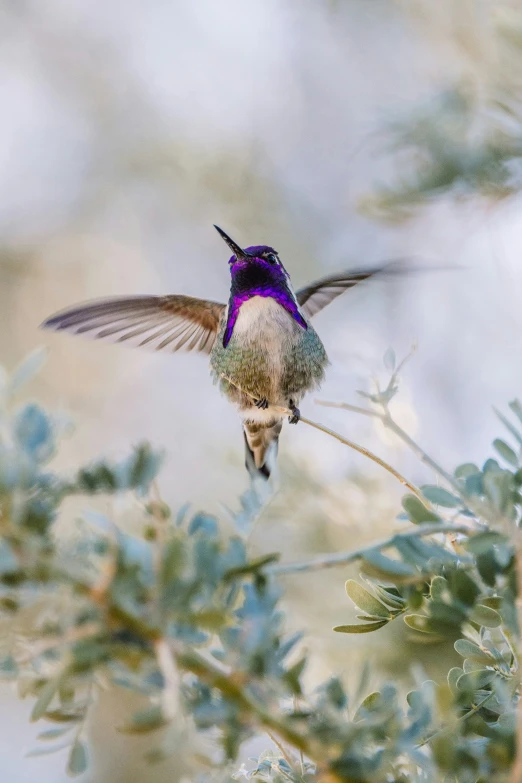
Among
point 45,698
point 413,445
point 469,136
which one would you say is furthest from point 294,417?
point 45,698

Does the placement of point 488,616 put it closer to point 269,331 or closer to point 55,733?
point 55,733

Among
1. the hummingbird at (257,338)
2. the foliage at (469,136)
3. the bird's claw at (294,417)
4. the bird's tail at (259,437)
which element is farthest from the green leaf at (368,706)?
the bird's tail at (259,437)

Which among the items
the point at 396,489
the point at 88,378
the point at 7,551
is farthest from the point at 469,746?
the point at 88,378

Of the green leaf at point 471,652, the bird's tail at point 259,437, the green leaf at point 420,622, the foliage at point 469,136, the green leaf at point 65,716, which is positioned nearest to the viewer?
the green leaf at point 65,716

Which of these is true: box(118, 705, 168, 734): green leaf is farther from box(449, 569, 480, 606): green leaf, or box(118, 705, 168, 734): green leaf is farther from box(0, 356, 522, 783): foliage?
box(449, 569, 480, 606): green leaf

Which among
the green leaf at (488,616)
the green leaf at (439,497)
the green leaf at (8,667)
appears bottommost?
the green leaf at (8,667)

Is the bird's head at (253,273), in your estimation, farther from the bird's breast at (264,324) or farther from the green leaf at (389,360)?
the green leaf at (389,360)

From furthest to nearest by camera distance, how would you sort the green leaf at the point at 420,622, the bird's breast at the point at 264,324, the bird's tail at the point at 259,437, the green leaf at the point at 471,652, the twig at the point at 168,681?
the bird's tail at the point at 259,437
the bird's breast at the point at 264,324
the green leaf at the point at 471,652
the green leaf at the point at 420,622
the twig at the point at 168,681
